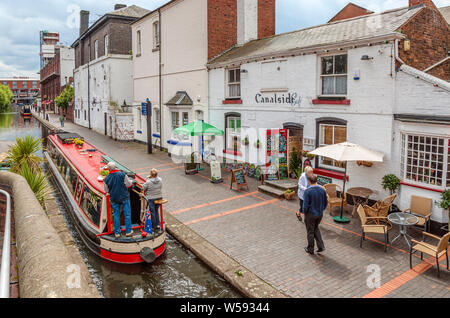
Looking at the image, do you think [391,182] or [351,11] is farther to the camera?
[351,11]

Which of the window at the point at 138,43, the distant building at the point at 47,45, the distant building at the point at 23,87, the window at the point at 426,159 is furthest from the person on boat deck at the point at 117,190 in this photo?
the distant building at the point at 23,87

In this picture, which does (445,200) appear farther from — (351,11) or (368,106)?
(351,11)

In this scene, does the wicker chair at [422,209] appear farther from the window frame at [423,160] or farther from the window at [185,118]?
the window at [185,118]

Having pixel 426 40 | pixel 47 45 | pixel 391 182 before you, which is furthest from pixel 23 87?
pixel 391 182

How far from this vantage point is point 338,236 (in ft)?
28.6

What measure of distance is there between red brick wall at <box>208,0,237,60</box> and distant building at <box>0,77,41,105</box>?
445ft

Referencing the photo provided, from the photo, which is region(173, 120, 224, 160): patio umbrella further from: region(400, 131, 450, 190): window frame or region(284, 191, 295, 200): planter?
region(400, 131, 450, 190): window frame

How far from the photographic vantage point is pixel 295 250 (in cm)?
793

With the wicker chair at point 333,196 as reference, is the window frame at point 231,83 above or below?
above

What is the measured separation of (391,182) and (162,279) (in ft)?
21.0

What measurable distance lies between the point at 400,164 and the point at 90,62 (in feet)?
106

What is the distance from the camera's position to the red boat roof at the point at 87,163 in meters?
9.03

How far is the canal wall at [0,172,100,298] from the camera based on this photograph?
263 cm

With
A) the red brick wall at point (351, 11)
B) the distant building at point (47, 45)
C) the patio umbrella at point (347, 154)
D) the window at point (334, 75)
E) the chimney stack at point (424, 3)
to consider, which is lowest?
the patio umbrella at point (347, 154)
